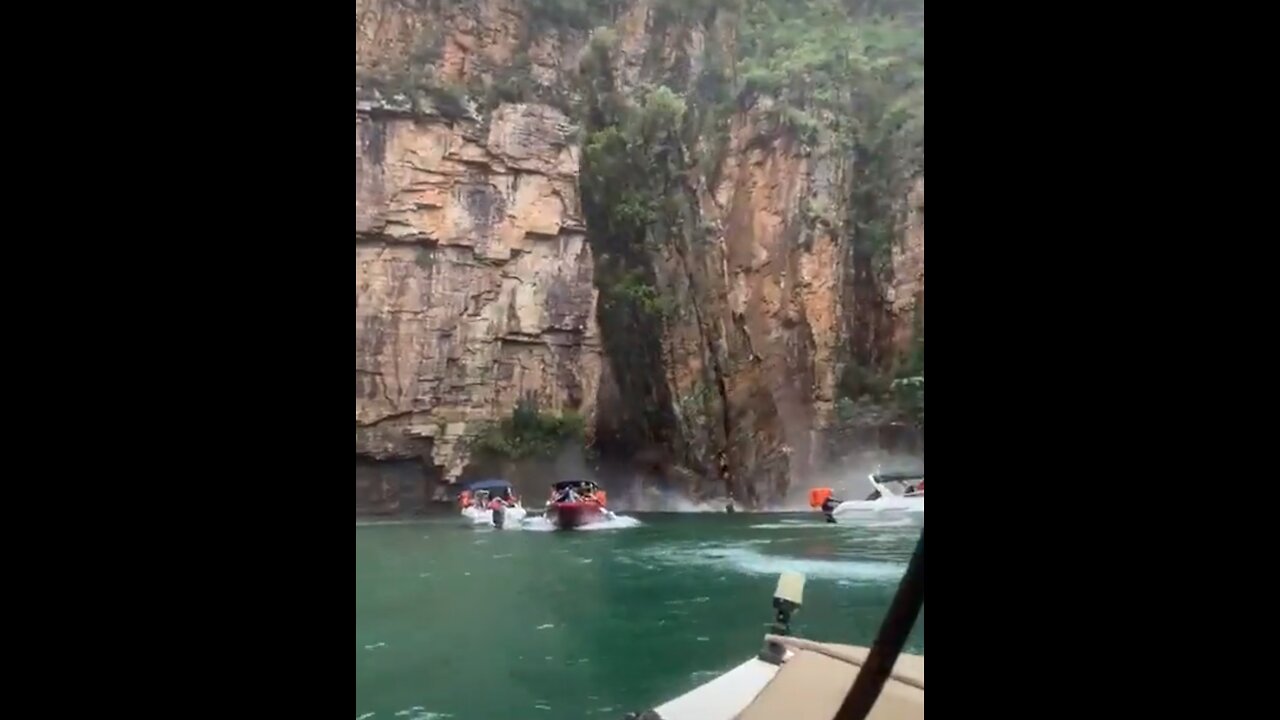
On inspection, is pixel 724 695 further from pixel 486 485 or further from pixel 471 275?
pixel 471 275

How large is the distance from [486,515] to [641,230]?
1.49 m

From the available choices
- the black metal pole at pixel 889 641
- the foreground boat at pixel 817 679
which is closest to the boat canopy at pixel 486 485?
the foreground boat at pixel 817 679

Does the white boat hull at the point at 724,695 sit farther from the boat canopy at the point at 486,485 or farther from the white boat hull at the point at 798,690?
the boat canopy at the point at 486,485

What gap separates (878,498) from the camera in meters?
3.43

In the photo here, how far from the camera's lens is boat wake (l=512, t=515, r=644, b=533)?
385 cm

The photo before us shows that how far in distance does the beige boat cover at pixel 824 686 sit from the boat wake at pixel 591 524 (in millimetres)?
824

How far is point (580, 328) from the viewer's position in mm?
4430

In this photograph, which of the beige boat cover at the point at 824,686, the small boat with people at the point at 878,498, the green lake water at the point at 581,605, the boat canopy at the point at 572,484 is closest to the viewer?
the beige boat cover at the point at 824,686

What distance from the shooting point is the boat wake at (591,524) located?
3.85 m

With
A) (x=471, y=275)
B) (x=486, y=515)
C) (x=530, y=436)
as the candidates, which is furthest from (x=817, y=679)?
(x=471, y=275)

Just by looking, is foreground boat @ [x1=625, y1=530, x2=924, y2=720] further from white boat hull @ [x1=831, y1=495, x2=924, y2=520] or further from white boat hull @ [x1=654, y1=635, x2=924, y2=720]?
white boat hull @ [x1=831, y1=495, x2=924, y2=520]
